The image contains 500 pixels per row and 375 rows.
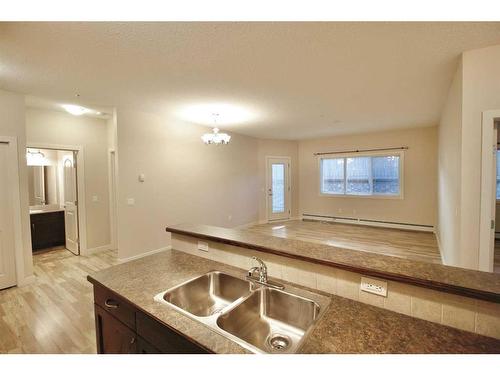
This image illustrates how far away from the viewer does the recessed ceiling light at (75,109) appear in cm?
370

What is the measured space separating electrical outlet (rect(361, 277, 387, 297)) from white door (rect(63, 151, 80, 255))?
16.1ft

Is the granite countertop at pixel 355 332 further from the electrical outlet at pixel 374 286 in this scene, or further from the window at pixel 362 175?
the window at pixel 362 175

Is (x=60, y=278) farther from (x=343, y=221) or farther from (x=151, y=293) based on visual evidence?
(x=343, y=221)

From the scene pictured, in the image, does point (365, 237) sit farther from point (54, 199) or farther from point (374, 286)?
point (54, 199)

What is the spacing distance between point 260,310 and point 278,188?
6.26 metres

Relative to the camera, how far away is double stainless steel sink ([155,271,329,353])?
1139 millimetres

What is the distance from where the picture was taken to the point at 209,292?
4.93 ft

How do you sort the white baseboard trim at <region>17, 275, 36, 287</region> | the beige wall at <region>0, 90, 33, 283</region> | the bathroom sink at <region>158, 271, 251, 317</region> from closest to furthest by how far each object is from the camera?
the bathroom sink at <region>158, 271, 251, 317</region>, the beige wall at <region>0, 90, 33, 283</region>, the white baseboard trim at <region>17, 275, 36, 287</region>

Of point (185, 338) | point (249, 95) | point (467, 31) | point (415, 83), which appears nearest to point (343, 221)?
point (415, 83)

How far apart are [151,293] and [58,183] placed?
5.12m

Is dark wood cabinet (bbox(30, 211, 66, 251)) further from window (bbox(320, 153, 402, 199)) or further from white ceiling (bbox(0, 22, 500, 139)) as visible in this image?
window (bbox(320, 153, 402, 199))

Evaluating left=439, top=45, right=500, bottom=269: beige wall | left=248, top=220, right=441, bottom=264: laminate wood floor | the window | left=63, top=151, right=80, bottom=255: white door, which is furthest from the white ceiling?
the window
